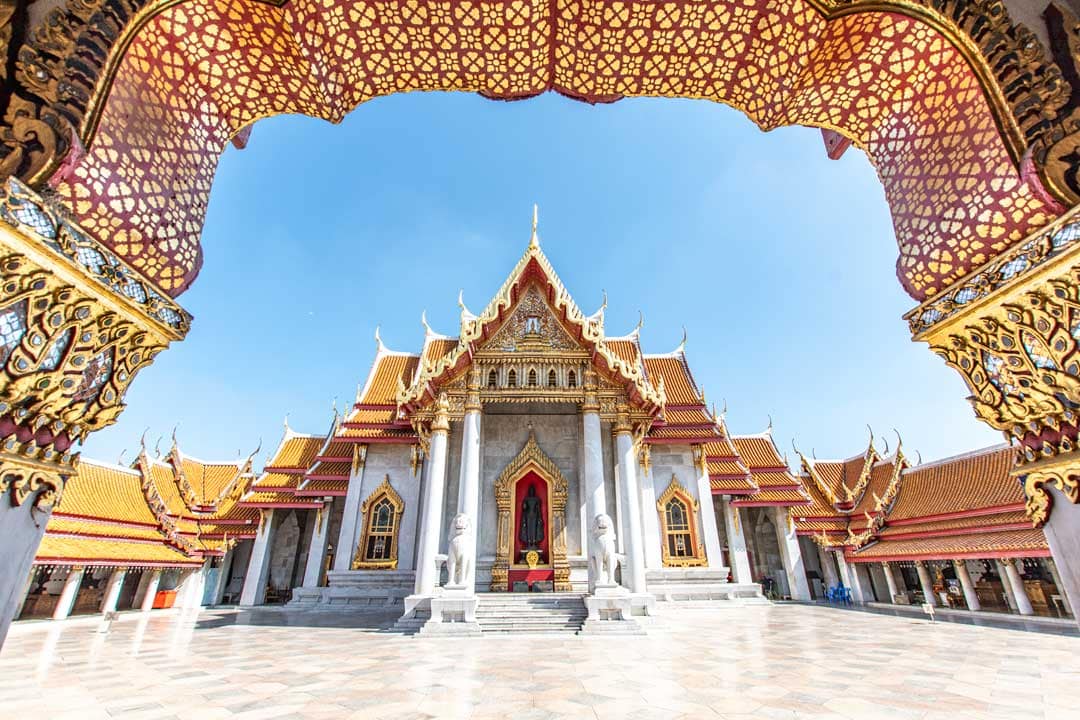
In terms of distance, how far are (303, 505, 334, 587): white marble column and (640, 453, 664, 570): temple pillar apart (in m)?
10.4

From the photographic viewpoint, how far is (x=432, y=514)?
1023 cm

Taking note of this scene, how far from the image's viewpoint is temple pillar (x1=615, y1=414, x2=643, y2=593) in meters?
9.84

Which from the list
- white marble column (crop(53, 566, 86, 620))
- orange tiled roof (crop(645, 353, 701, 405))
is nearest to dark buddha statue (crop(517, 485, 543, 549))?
orange tiled roof (crop(645, 353, 701, 405))

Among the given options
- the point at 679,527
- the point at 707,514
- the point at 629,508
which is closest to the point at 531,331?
the point at 629,508

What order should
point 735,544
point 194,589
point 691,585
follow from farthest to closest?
point 194,589 → point 735,544 → point 691,585

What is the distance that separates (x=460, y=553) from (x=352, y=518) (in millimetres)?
6697

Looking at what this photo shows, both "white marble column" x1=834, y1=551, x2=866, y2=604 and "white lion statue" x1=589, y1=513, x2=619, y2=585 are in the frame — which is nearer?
"white lion statue" x1=589, y1=513, x2=619, y2=585

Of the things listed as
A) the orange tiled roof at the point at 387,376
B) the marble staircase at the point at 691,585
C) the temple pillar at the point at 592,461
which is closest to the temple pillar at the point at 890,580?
the marble staircase at the point at 691,585

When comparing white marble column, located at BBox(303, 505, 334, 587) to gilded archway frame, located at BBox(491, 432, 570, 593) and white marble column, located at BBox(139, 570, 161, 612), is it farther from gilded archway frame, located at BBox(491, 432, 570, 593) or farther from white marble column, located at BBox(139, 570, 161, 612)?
gilded archway frame, located at BBox(491, 432, 570, 593)

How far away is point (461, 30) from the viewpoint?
2.79m

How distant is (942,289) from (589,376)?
29.5 feet

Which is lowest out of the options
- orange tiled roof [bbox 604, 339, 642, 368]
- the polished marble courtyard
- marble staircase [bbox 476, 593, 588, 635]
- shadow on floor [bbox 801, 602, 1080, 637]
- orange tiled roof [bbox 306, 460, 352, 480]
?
shadow on floor [bbox 801, 602, 1080, 637]

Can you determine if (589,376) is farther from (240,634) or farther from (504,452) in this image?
(240,634)

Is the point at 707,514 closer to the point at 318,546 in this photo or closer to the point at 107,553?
the point at 318,546
